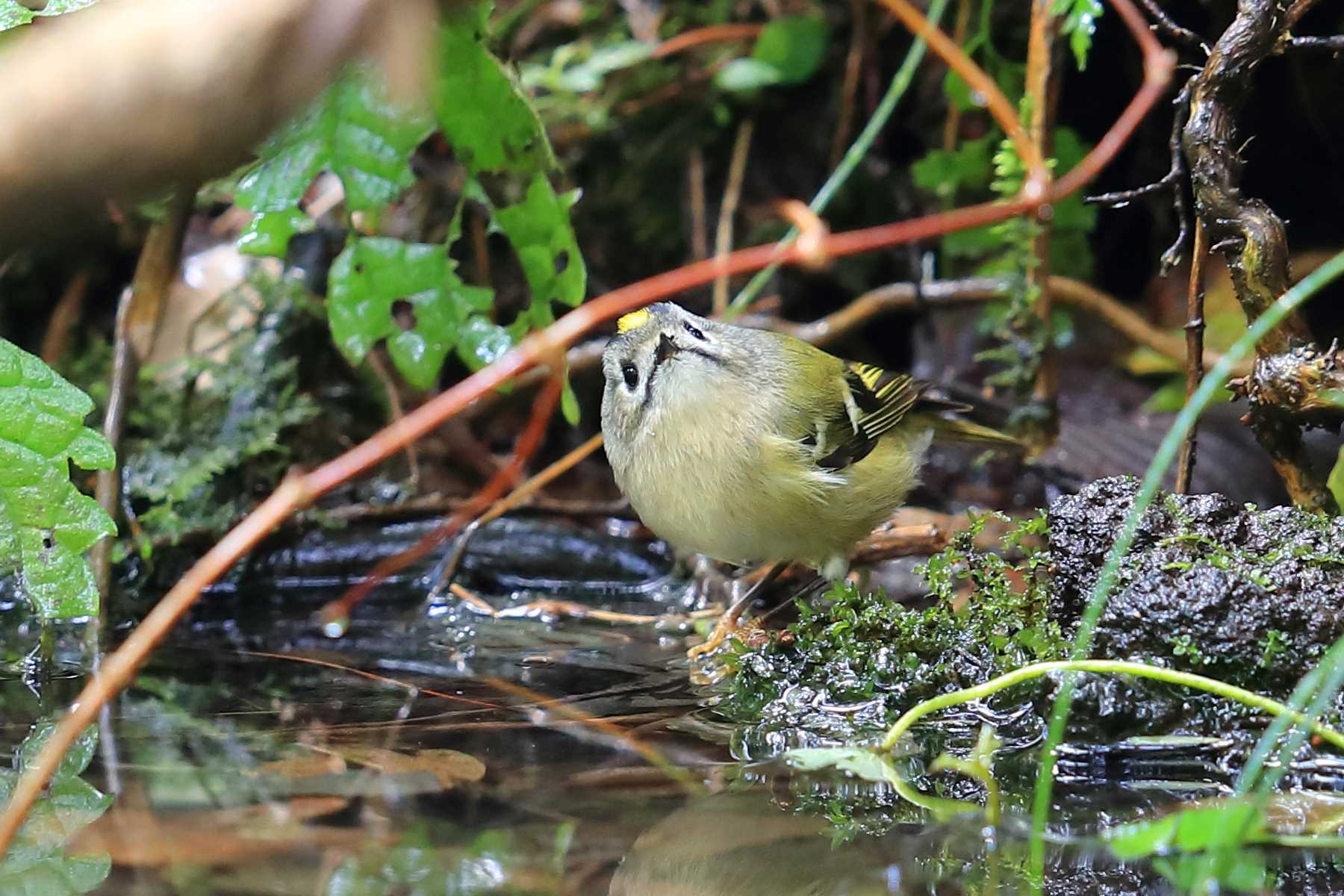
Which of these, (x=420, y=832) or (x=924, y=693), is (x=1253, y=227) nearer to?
(x=924, y=693)

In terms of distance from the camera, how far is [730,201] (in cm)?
542

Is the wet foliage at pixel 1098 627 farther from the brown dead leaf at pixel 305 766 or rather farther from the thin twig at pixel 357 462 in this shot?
the thin twig at pixel 357 462

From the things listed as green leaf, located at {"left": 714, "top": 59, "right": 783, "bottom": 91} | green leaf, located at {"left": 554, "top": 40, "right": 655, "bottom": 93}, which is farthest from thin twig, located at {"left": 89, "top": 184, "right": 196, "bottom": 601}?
green leaf, located at {"left": 714, "top": 59, "right": 783, "bottom": 91}

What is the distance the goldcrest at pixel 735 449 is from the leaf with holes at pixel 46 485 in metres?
1.38

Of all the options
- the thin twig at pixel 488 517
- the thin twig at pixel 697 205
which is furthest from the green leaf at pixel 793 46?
the thin twig at pixel 488 517

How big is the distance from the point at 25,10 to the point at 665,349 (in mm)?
1688

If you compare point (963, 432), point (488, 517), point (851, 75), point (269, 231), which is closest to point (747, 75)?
point (851, 75)

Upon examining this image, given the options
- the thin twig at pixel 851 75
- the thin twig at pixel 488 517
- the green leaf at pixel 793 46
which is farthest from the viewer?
the green leaf at pixel 793 46

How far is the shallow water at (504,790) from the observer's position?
1826mm

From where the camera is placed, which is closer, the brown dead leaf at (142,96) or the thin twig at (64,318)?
the brown dead leaf at (142,96)

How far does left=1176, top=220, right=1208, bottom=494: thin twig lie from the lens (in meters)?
2.89

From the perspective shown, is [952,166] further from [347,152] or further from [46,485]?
[46,485]

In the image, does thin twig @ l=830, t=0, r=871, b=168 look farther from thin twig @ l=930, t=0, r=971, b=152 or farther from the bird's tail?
the bird's tail

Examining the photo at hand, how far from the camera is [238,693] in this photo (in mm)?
2990
